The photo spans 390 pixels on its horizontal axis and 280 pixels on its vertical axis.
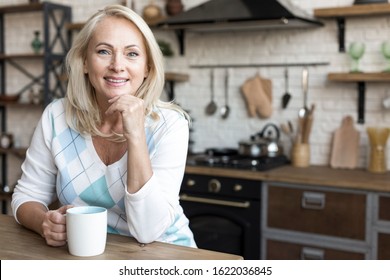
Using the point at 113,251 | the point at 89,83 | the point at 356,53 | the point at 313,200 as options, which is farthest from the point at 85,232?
the point at 356,53

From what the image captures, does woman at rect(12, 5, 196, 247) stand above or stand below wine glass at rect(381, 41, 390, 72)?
below

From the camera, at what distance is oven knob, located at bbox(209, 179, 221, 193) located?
11.5 ft

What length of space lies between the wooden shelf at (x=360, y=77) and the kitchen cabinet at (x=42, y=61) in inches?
86.9

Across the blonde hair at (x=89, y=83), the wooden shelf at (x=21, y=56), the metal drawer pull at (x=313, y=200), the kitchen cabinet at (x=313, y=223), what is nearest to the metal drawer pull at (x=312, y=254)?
Answer: the kitchen cabinet at (x=313, y=223)

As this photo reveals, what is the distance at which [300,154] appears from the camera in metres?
3.74

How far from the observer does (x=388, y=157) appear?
143 inches

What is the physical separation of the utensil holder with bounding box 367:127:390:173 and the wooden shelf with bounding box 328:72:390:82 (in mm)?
307

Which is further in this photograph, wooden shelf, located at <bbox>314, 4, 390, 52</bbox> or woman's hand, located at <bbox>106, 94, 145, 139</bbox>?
wooden shelf, located at <bbox>314, 4, 390, 52</bbox>

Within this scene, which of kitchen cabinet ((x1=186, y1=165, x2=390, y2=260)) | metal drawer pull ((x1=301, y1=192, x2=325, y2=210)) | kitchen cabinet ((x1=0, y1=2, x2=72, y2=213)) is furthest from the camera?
kitchen cabinet ((x1=0, y1=2, x2=72, y2=213))

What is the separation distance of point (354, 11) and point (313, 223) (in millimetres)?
1329

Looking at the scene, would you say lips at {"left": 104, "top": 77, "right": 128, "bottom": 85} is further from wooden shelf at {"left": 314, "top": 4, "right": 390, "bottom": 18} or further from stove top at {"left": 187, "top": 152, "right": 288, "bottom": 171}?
wooden shelf at {"left": 314, "top": 4, "right": 390, "bottom": 18}

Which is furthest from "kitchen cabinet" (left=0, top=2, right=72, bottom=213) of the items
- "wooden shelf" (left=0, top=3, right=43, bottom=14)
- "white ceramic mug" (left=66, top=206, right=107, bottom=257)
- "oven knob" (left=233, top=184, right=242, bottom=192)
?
"white ceramic mug" (left=66, top=206, right=107, bottom=257)

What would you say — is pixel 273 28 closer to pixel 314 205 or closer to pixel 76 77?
pixel 314 205

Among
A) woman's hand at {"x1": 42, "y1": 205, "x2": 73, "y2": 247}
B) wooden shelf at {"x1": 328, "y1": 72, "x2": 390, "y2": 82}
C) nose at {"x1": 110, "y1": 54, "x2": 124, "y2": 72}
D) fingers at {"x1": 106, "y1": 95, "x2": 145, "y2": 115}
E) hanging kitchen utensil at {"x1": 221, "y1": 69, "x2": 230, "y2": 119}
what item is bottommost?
woman's hand at {"x1": 42, "y1": 205, "x2": 73, "y2": 247}
